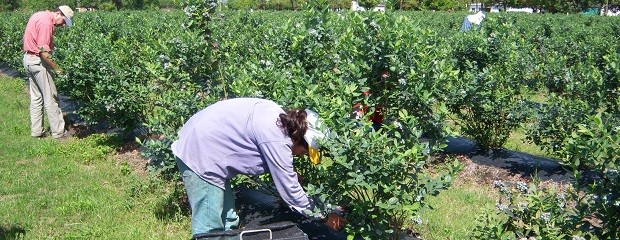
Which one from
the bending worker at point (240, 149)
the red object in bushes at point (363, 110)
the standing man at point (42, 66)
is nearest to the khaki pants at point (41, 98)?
the standing man at point (42, 66)

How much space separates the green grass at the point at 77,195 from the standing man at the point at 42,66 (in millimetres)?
271

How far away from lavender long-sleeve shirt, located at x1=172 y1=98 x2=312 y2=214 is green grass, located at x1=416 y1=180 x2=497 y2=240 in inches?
59.5

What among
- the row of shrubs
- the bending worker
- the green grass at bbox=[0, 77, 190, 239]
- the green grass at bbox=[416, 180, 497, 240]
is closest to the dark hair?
the bending worker

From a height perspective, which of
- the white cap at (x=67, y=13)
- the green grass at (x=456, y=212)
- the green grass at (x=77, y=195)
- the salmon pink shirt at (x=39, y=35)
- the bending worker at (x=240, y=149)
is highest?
the white cap at (x=67, y=13)

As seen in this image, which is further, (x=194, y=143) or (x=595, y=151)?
(x=194, y=143)

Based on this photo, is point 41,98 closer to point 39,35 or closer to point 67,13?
point 39,35

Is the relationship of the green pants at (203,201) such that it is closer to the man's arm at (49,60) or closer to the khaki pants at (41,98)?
the man's arm at (49,60)

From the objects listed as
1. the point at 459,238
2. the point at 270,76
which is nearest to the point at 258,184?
the point at 270,76

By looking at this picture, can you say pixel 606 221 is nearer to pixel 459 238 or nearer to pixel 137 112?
pixel 459 238

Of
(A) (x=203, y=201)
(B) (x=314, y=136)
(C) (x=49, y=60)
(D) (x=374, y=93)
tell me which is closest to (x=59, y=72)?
(C) (x=49, y=60)

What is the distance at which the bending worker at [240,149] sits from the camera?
3133 millimetres

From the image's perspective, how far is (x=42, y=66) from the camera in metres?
7.49

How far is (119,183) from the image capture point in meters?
5.77

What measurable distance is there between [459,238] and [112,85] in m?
4.33
